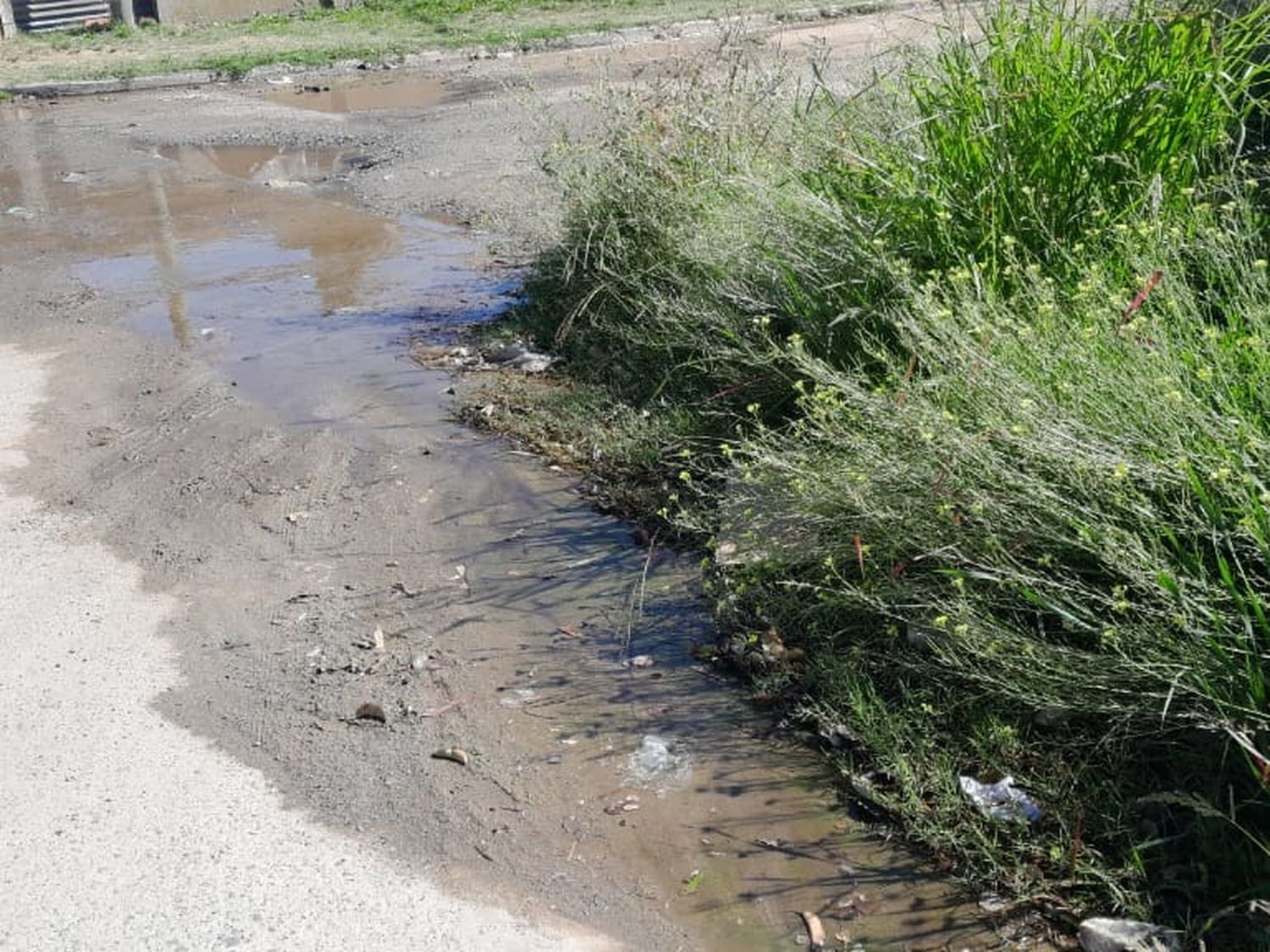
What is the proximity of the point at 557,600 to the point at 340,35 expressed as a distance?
17.6m

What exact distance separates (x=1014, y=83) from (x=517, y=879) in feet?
11.4

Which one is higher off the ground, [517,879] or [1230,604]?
[1230,604]

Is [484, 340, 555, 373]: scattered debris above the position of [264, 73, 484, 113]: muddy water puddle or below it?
below

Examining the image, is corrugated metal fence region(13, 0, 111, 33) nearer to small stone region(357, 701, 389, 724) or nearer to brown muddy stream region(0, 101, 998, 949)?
brown muddy stream region(0, 101, 998, 949)

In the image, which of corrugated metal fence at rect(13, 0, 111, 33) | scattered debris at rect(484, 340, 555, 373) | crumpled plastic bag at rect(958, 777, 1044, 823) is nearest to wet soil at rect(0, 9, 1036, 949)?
crumpled plastic bag at rect(958, 777, 1044, 823)

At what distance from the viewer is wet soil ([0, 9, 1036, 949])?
3.59 m

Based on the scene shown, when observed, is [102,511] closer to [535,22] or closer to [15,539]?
[15,539]

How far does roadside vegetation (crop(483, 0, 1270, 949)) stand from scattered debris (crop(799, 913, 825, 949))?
376mm

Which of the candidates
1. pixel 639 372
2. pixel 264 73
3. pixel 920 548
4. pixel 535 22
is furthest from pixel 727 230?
pixel 535 22

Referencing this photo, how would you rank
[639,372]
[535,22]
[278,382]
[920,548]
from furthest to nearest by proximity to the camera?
[535,22]
[278,382]
[639,372]
[920,548]

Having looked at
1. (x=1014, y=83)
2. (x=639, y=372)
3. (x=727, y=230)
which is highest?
(x=1014, y=83)

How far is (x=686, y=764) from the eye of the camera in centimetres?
398

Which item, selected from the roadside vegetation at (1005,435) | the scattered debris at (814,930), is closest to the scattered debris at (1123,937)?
the roadside vegetation at (1005,435)

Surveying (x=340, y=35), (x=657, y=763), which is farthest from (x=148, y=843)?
(x=340, y=35)
